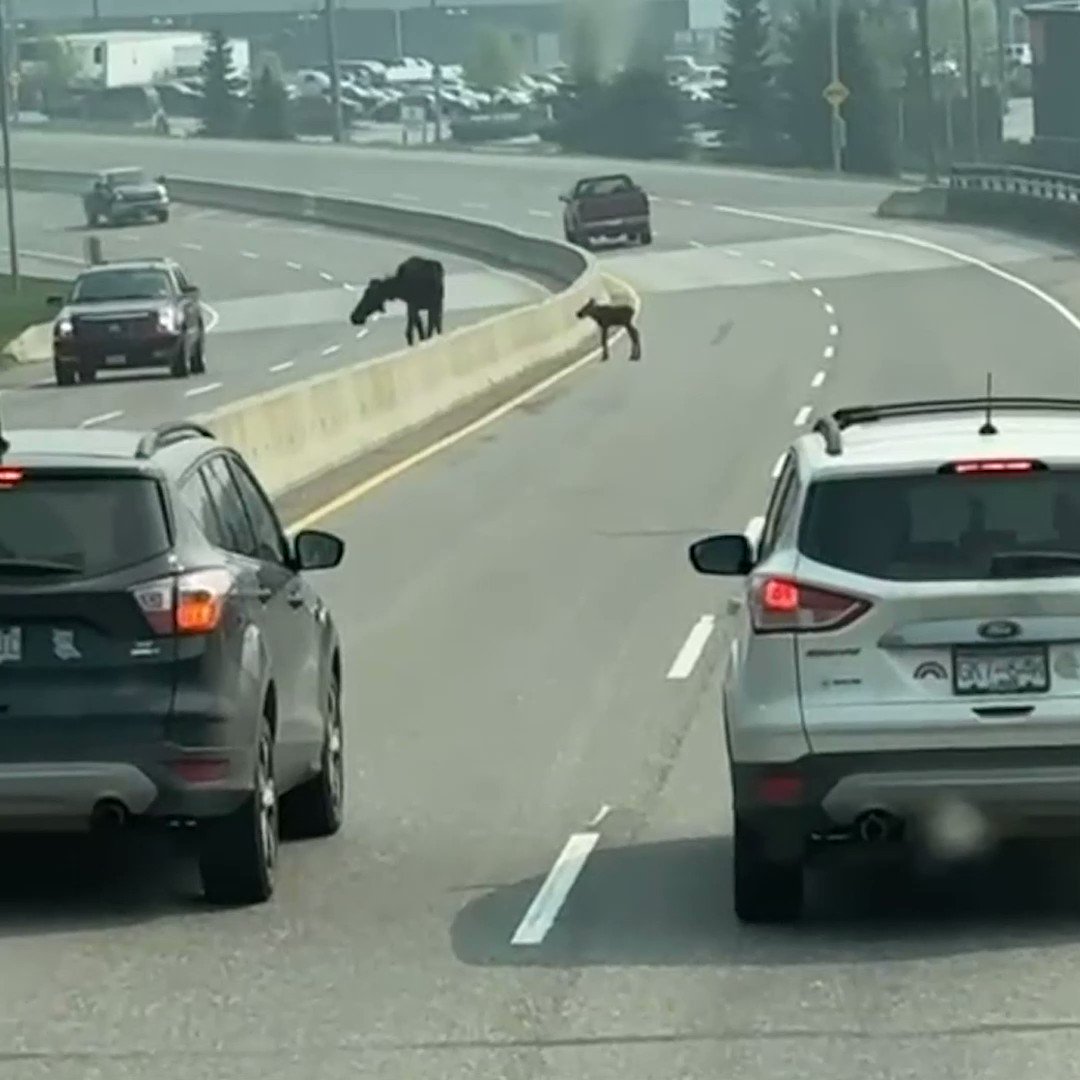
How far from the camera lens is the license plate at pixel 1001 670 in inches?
410

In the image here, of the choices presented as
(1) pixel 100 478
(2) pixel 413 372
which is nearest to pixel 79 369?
(2) pixel 413 372

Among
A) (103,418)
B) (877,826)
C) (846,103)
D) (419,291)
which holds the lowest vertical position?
(103,418)

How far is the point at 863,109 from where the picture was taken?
446ft

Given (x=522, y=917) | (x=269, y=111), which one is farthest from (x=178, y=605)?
(x=269, y=111)

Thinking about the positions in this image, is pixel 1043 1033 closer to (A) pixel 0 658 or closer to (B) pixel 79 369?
(A) pixel 0 658

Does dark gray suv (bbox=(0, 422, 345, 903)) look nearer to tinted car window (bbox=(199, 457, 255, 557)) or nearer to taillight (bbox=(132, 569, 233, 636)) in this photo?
taillight (bbox=(132, 569, 233, 636))

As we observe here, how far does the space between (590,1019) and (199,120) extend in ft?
546

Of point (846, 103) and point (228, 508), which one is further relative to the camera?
point (846, 103)

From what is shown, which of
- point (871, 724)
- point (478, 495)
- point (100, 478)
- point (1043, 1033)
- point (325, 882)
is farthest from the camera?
point (478, 495)

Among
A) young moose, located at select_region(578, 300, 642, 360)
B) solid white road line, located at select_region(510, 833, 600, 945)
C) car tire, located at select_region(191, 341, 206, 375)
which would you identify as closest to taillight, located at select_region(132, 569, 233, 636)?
solid white road line, located at select_region(510, 833, 600, 945)

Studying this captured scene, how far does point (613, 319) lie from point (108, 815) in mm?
39304

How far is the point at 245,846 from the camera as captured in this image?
446 inches

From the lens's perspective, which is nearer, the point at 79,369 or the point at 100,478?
the point at 100,478

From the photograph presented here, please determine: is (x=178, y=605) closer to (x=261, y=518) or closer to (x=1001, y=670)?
(x=261, y=518)
